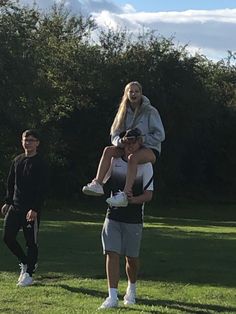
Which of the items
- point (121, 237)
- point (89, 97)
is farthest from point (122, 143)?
point (89, 97)

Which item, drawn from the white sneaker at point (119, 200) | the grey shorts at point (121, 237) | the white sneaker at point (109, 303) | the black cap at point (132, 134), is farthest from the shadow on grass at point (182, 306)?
the black cap at point (132, 134)

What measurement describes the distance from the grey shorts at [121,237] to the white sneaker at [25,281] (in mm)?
1674

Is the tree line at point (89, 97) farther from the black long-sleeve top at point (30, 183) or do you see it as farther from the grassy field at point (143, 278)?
the black long-sleeve top at point (30, 183)

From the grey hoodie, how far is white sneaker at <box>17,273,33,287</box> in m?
2.42

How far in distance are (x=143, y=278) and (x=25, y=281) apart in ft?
5.96

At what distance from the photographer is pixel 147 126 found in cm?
729

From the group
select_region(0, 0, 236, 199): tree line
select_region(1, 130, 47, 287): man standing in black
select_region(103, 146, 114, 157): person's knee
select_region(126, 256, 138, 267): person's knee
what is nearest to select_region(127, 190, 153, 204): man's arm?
select_region(103, 146, 114, 157): person's knee

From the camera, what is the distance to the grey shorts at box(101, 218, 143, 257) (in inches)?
281

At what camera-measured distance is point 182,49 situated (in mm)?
38750

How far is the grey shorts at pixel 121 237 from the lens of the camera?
7148mm

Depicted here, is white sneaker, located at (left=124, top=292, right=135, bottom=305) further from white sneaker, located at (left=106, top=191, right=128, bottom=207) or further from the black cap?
the black cap

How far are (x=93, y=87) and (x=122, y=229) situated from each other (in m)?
28.9

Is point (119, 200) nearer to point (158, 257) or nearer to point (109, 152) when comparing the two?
point (109, 152)

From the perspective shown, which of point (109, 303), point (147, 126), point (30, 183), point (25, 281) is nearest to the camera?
point (109, 303)
